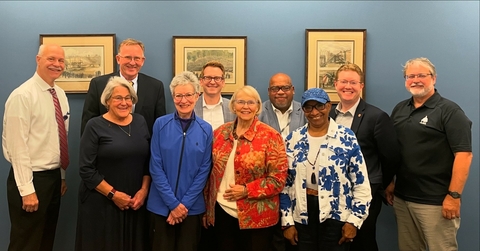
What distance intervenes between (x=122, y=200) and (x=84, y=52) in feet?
4.90

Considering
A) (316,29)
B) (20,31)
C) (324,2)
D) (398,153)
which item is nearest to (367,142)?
(398,153)

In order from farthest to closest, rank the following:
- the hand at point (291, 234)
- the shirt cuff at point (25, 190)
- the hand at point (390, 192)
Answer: the hand at point (390, 192) → the shirt cuff at point (25, 190) → the hand at point (291, 234)

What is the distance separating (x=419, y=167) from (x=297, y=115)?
0.92 metres

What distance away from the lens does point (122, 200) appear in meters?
2.13

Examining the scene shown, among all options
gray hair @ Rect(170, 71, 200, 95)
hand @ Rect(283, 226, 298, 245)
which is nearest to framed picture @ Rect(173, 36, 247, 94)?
gray hair @ Rect(170, 71, 200, 95)

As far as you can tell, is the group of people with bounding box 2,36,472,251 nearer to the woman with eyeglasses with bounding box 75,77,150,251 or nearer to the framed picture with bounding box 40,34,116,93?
the woman with eyeglasses with bounding box 75,77,150,251

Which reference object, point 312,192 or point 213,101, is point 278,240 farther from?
point 213,101

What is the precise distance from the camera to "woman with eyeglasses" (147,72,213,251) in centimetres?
211

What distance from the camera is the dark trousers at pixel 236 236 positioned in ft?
6.91

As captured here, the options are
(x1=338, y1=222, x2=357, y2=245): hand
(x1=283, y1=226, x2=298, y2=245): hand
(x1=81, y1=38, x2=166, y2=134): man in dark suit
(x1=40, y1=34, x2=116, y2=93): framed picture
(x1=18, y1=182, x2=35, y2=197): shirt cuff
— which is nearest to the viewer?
(x1=338, y1=222, x2=357, y2=245): hand

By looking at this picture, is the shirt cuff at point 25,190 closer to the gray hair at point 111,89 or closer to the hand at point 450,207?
the gray hair at point 111,89

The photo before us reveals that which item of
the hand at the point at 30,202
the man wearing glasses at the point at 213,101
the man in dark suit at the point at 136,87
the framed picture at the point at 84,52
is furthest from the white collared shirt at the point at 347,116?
the hand at the point at 30,202

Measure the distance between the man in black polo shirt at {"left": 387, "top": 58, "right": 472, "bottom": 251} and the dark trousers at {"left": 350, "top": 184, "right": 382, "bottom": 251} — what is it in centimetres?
28

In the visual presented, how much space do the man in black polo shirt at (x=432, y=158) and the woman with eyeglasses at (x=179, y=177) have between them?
1.43 metres
